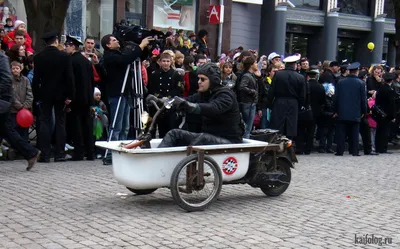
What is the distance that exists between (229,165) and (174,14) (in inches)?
625

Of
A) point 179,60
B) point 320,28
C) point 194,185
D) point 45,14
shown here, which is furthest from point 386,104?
point 320,28

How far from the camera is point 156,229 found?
698cm

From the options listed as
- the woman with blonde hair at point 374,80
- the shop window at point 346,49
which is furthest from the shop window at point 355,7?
the woman with blonde hair at point 374,80

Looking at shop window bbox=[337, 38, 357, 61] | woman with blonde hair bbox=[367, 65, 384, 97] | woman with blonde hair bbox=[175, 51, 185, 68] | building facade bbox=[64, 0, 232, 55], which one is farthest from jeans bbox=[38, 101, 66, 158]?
shop window bbox=[337, 38, 357, 61]

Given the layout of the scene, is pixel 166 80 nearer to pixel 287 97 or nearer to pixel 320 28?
pixel 287 97

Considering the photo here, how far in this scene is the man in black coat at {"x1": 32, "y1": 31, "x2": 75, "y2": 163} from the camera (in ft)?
37.5

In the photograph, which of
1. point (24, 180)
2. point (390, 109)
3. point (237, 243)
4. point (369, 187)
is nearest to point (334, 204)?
point (369, 187)

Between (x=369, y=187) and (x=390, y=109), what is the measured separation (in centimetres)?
572

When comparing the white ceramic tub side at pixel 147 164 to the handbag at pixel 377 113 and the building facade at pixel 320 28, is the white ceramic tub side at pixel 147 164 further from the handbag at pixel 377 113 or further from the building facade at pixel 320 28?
the building facade at pixel 320 28

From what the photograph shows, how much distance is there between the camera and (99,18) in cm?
2144

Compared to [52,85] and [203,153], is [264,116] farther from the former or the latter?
[203,153]

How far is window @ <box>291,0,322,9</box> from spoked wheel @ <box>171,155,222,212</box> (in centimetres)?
2259

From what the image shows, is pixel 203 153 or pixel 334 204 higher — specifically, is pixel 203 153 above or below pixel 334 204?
above

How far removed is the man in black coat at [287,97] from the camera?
13594 mm
